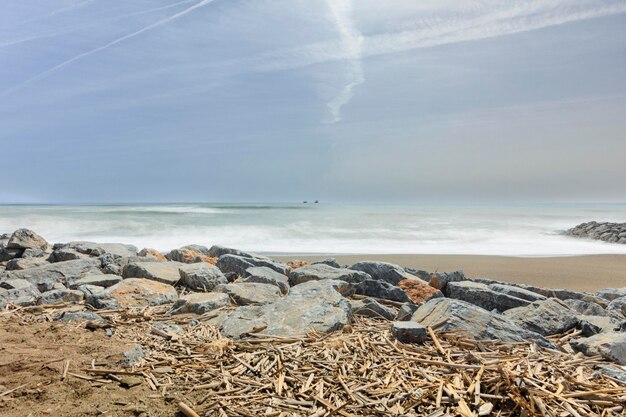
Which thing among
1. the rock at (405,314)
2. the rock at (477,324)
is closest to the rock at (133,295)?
the rock at (405,314)

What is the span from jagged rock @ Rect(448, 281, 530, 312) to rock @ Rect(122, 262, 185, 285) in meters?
2.76

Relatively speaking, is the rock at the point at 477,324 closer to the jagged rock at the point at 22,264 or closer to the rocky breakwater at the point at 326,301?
the rocky breakwater at the point at 326,301

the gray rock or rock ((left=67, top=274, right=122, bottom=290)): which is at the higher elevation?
the gray rock

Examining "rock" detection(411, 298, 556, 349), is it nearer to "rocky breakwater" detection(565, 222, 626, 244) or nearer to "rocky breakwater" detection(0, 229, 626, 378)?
"rocky breakwater" detection(0, 229, 626, 378)

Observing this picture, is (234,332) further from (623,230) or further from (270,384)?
(623,230)

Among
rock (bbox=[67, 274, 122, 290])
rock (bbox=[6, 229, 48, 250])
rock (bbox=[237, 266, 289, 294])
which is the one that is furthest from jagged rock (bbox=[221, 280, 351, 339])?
rock (bbox=[6, 229, 48, 250])

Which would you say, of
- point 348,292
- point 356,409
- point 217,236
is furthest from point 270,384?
point 217,236

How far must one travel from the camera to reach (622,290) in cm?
523

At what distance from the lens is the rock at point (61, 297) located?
3592 mm

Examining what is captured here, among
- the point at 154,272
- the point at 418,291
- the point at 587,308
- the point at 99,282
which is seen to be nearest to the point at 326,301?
the point at 418,291

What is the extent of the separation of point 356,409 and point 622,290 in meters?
4.97

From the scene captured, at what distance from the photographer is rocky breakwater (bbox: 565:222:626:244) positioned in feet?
55.2

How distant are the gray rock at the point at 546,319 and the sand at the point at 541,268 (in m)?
4.11

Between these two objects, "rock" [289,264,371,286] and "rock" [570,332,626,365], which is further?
"rock" [289,264,371,286]
